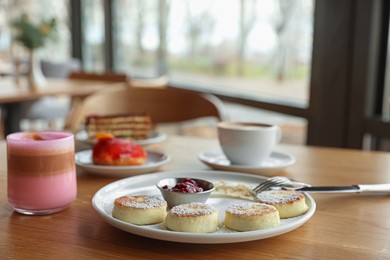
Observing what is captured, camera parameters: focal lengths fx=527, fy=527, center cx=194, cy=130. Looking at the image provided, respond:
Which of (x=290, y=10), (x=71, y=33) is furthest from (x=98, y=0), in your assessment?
(x=290, y=10)

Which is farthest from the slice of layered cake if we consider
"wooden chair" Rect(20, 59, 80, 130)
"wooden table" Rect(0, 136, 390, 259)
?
"wooden chair" Rect(20, 59, 80, 130)

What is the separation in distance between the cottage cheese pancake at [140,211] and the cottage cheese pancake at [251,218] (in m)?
0.10

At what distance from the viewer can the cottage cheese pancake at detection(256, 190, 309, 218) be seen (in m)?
0.80

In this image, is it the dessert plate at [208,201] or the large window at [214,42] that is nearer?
the dessert plate at [208,201]

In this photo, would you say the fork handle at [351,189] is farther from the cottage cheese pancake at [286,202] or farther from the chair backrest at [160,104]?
the chair backrest at [160,104]

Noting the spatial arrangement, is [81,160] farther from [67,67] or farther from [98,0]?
[98,0]

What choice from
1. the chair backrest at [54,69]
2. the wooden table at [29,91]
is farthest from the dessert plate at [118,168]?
the chair backrest at [54,69]

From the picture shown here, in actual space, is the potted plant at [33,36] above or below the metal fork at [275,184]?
above

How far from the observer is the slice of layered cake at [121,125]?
4.57 feet

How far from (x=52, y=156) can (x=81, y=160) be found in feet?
1.09

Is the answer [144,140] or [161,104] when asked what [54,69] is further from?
[144,140]

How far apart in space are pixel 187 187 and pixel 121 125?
0.60 m

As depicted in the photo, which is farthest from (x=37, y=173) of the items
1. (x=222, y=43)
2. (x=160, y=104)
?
(x=222, y=43)

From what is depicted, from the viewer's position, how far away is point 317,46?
110 inches
